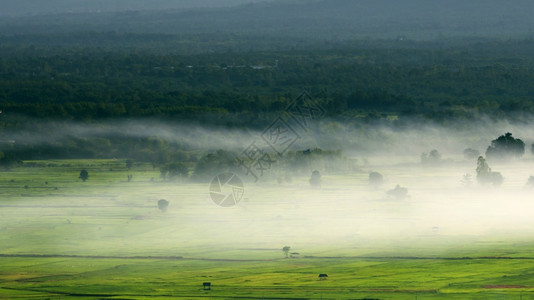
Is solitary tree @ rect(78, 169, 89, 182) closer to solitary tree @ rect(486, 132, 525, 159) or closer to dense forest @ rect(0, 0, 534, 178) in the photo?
dense forest @ rect(0, 0, 534, 178)

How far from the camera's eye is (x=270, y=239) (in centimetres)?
5447

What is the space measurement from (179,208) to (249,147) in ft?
72.4

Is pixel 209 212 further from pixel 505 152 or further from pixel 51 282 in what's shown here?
pixel 505 152

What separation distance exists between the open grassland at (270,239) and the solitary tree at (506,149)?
13.8 ft

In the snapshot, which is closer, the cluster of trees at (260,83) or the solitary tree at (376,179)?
the solitary tree at (376,179)

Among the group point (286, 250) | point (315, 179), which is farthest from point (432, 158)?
point (286, 250)

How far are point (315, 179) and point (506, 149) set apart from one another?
54.4 ft

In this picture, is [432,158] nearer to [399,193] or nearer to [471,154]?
[471,154]

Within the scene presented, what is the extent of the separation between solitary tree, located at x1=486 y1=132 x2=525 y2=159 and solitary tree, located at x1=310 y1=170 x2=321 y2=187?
45.3ft

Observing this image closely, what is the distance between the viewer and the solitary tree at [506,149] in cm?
8025

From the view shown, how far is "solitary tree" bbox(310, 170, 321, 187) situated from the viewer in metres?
70.5

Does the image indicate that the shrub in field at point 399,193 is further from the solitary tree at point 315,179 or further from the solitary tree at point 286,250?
the solitary tree at point 286,250

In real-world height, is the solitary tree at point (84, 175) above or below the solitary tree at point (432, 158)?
below

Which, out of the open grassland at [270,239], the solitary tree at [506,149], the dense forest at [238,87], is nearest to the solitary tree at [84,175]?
the open grassland at [270,239]
